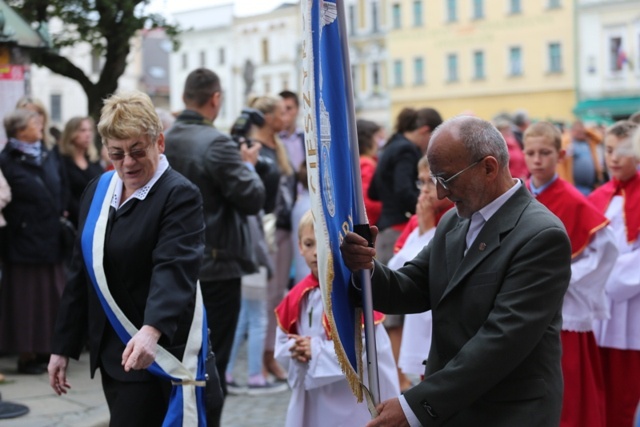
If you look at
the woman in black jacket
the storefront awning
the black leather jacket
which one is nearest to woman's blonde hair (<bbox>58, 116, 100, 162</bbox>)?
the woman in black jacket

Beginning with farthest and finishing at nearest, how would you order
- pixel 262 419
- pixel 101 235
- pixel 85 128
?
pixel 85 128 → pixel 262 419 → pixel 101 235

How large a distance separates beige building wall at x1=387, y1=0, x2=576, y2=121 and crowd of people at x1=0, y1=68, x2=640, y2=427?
151 feet

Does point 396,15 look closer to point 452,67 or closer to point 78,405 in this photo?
point 452,67

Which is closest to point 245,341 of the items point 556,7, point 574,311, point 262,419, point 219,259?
point 262,419

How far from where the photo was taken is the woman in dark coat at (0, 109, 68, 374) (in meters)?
7.93

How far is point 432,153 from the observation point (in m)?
3.47

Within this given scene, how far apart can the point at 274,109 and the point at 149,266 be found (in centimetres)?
416

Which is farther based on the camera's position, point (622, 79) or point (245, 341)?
point (622, 79)

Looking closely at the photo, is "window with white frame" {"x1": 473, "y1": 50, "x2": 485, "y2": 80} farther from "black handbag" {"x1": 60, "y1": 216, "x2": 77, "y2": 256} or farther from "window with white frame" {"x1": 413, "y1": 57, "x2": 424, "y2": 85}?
"black handbag" {"x1": 60, "y1": 216, "x2": 77, "y2": 256}

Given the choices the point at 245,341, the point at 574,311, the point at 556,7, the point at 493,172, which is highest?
the point at 556,7

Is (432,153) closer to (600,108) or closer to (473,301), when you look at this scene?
(473,301)

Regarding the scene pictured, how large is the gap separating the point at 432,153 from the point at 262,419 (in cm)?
404

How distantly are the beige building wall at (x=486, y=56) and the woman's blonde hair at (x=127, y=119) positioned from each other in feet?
163

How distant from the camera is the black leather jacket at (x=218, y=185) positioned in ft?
19.8
